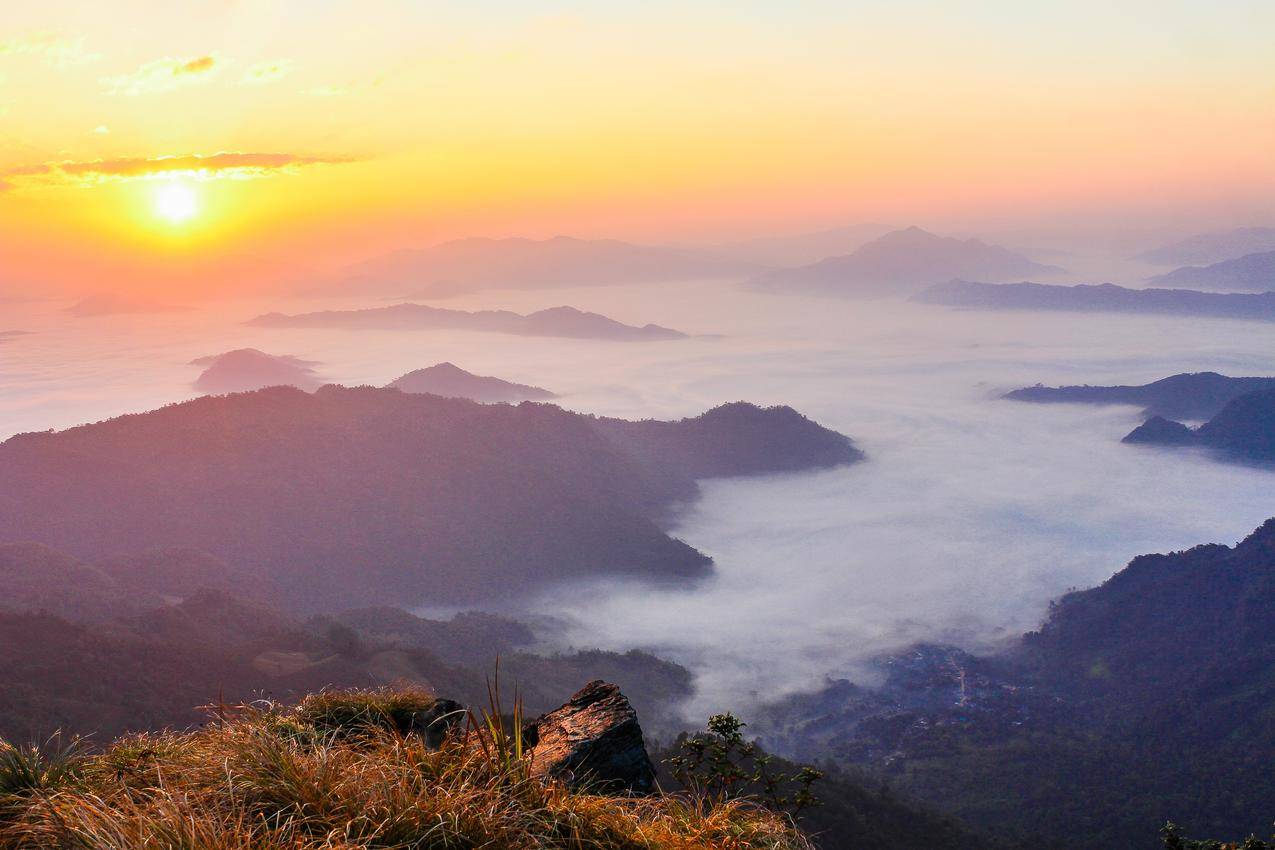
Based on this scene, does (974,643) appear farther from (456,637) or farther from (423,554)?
(423,554)

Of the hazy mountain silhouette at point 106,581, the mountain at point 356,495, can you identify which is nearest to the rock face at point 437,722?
the hazy mountain silhouette at point 106,581

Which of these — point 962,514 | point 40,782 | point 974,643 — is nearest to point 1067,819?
point 974,643

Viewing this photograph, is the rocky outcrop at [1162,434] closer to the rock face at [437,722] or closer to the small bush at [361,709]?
the rock face at [437,722]

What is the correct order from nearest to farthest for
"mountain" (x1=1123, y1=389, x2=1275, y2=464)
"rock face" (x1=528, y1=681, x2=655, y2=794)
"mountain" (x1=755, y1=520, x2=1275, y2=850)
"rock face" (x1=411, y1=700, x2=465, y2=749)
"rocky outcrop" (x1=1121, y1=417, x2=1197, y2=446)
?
"rock face" (x1=528, y1=681, x2=655, y2=794) < "rock face" (x1=411, y1=700, x2=465, y2=749) < "mountain" (x1=755, y1=520, x2=1275, y2=850) < "mountain" (x1=1123, y1=389, x2=1275, y2=464) < "rocky outcrop" (x1=1121, y1=417, x2=1197, y2=446)

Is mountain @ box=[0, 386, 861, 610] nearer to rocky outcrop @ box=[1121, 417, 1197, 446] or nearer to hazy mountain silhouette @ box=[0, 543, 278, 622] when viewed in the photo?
hazy mountain silhouette @ box=[0, 543, 278, 622]

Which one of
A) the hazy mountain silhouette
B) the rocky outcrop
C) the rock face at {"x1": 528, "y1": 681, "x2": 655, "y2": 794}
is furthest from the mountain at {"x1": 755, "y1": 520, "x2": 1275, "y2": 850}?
the rocky outcrop

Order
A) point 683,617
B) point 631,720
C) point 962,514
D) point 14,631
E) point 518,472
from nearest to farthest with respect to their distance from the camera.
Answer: point 631,720, point 14,631, point 683,617, point 518,472, point 962,514
